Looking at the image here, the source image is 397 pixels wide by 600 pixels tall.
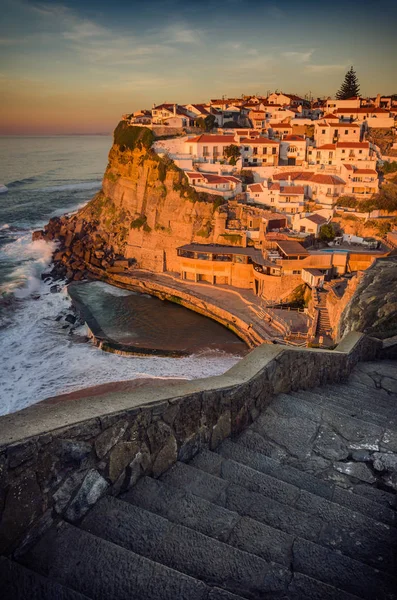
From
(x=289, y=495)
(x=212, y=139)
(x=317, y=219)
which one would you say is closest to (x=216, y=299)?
(x=317, y=219)

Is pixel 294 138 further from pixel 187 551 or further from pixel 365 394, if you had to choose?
pixel 187 551

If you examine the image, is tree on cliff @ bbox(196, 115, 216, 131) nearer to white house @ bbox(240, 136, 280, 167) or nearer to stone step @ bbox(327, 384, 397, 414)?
white house @ bbox(240, 136, 280, 167)

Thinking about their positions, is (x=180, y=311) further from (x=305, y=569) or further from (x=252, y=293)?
(x=305, y=569)

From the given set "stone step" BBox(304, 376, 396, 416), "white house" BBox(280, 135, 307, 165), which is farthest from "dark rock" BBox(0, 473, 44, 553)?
"white house" BBox(280, 135, 307, 165)

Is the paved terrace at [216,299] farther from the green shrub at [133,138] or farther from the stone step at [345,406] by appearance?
the stone step at [345,406]

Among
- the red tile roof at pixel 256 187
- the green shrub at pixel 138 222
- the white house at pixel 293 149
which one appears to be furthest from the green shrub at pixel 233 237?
the white house at pixel 293 149
